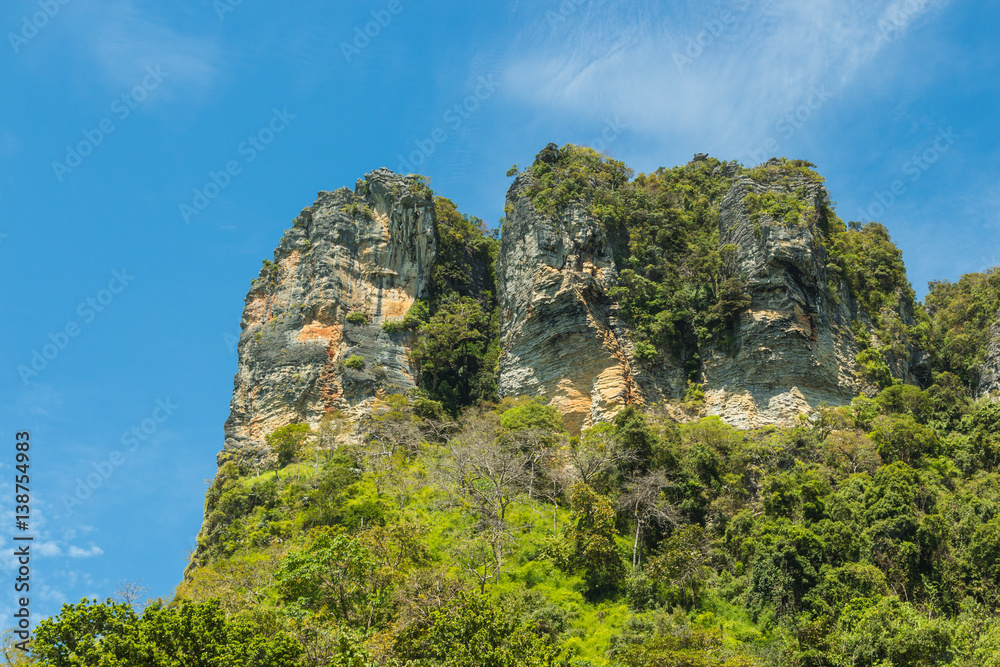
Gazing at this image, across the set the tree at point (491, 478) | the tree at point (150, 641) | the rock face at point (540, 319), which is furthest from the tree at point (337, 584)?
the rock face at point (540, 319)

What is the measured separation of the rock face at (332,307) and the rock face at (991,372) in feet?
101

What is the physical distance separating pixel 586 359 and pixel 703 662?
22.8 metres

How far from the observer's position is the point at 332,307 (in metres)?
50.2

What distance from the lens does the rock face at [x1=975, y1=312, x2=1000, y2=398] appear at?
137 feet

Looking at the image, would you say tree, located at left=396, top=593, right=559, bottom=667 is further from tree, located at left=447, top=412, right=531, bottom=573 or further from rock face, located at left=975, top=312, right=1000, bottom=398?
rock face, located at left=975, top=312, right=1000, bottom=398

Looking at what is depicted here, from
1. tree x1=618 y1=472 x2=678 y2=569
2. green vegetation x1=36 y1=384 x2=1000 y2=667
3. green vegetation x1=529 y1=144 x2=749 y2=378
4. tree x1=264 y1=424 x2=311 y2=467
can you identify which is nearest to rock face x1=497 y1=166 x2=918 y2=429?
green vegetation x1=529 y1=144 x2=749 y2=378

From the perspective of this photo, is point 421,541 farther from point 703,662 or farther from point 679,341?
point 679,341

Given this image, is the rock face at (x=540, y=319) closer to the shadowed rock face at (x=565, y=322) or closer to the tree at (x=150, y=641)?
the shadowed rock face at (x=565, y=322)

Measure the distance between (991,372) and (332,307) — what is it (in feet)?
119

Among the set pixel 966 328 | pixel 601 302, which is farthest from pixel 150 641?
pixel 966 328

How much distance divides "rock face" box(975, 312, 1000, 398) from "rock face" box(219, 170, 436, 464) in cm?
3072

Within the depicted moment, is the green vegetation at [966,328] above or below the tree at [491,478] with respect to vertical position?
above

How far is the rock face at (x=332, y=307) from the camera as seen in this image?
47.3 m

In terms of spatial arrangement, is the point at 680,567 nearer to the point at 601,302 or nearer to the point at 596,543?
the point at 596,543
